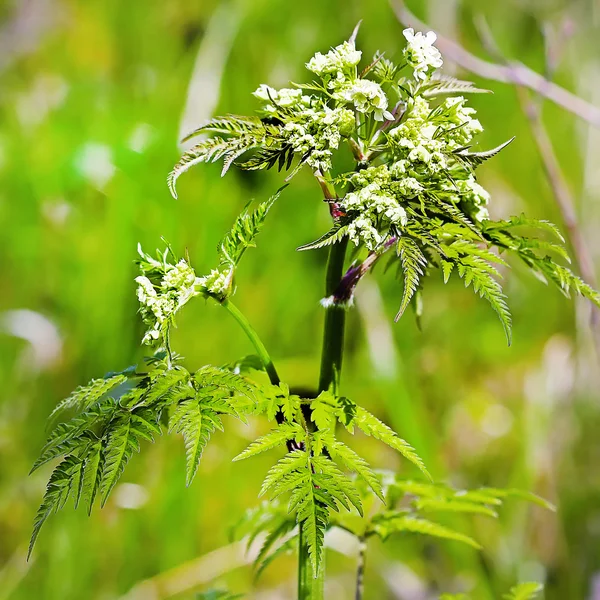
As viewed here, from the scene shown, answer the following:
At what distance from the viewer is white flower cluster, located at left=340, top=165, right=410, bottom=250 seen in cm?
69

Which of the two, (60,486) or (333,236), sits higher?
(333,236)

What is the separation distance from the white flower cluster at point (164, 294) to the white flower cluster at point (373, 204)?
189 millimetres

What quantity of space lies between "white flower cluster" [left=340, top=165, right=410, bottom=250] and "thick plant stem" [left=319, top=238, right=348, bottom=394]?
0.34ft

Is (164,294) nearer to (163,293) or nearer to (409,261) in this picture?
(163,293)

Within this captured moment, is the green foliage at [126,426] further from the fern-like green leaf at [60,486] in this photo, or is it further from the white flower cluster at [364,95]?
the white flower cluster at [364,95]

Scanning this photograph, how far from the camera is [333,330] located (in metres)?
0.85

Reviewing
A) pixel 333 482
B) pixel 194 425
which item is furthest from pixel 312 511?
pixel 194 425

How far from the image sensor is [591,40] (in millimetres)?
2527

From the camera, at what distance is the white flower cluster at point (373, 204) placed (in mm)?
687

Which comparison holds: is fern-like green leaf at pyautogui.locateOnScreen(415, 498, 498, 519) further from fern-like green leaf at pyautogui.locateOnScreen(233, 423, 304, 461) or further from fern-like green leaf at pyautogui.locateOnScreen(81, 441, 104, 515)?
fern-like green leaf at pyautogui.locateOnScreen(81, 441, 104, 515)

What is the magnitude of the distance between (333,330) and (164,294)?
222 millimetres

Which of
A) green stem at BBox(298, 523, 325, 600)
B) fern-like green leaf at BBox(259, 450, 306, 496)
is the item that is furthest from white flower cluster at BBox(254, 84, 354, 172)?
green stem at BBox(298, 523, 325, 600)

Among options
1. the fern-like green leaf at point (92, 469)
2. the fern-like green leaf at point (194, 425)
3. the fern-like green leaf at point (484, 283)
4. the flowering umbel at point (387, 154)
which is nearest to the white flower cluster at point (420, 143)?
the flowering umbel at point (387, 154)

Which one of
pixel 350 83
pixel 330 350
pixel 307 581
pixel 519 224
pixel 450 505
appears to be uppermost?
pixel 350 83
